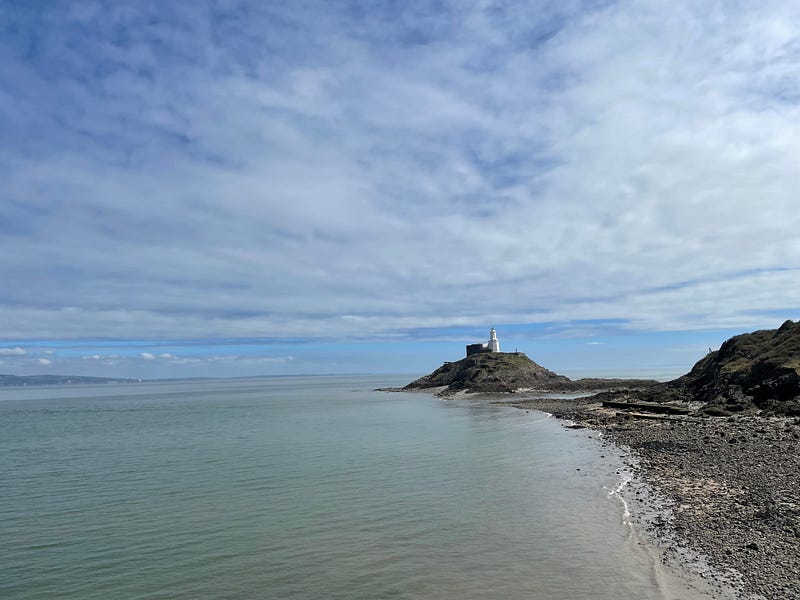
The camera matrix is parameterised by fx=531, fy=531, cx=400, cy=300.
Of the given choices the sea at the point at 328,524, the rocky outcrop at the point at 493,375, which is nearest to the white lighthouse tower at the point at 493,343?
the rocky outcrop at the point at 493,375

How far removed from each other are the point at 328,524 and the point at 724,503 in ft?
56.0

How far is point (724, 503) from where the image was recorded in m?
22.6

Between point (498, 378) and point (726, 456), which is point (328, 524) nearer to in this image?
point (726, 456)

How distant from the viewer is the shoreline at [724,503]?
16094mm

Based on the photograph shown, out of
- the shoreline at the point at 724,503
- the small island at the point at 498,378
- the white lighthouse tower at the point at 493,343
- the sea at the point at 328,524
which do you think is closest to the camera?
the shoreline at the point at 724,503

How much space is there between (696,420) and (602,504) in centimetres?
3209

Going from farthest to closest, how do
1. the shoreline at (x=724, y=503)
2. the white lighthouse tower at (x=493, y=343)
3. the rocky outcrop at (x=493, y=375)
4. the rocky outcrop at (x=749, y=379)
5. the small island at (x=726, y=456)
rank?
the white lighthouse tower at (x=493, y=343)
the rocky outcrop at (x=493, y=375)
the rocky outcrop at (x=749, y=379)
the small island at (x=726, y=456)
the shoreline at (x=724, y=503)

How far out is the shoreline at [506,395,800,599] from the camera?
634 inches

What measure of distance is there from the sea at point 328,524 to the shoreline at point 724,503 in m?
1.31

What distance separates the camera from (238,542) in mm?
21578

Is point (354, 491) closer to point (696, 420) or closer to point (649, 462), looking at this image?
point (649, 462)

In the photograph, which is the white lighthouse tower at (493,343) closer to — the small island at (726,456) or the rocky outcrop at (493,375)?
the rocky outcrop at (493,375)

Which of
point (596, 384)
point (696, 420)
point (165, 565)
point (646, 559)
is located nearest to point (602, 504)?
point (646, 559)

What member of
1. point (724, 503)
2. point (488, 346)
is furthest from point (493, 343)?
point (724, 503)
